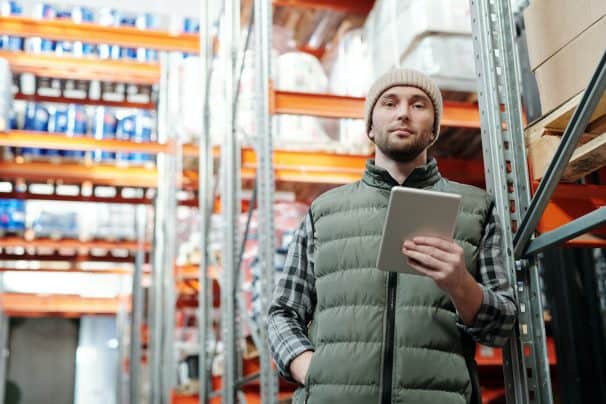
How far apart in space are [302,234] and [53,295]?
44.4 feet

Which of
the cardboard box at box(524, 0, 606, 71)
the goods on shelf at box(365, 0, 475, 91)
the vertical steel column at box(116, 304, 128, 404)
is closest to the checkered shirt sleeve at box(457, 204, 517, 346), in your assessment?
the cardboard box at box(524, 0, 606, 71)

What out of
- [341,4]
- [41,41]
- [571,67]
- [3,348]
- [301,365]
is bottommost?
[3,348]

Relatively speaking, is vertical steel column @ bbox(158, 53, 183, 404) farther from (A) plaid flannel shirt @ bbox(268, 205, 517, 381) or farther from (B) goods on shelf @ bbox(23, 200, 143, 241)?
(A) plaid flannel shirt @ bbox(268, 205, 517, 381)

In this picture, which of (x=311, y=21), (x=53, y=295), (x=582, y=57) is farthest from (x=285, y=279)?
(x=53, y=295)

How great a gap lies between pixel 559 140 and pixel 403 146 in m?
0.57

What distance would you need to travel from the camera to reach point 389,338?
2162mm

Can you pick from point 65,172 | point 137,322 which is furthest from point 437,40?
point 137,322

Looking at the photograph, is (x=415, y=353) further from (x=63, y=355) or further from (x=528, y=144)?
(x=63, y=355)

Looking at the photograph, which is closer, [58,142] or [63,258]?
[58,142]

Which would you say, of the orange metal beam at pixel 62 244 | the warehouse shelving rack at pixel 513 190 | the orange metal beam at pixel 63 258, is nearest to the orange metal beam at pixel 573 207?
the warehouse shelving rack at pixel 513 190

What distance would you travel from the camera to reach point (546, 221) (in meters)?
2.63

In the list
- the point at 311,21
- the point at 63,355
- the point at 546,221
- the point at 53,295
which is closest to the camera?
the point at 546,221

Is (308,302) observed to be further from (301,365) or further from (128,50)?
(128,50)

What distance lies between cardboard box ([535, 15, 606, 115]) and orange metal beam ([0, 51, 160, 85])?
19.1ft
